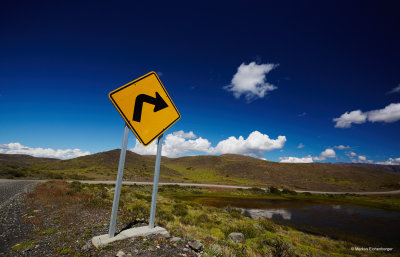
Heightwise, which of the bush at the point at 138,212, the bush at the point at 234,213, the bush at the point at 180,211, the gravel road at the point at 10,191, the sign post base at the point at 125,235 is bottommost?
the bush at the point at 234,213

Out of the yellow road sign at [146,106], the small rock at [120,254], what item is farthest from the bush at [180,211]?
the yellow road sign at [146,106]

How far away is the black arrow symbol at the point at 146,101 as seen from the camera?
4.49 metres

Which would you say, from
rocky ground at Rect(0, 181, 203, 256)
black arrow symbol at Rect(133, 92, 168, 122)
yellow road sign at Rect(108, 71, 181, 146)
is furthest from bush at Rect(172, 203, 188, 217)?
black arrow symbol at Rect(133, 92, 168, 122)

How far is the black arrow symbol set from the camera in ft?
14.7

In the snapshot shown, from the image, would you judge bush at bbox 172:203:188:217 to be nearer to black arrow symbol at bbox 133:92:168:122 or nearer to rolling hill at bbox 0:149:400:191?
black arrow symbol at bbox 133:92:168:122

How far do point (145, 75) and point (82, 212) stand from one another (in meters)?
8.34

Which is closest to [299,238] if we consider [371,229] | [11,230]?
[371,229]

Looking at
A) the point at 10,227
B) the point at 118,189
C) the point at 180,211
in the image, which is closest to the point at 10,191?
the point at 10,227

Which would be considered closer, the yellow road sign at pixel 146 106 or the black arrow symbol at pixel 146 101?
the yellow road sign at pixel 146 106

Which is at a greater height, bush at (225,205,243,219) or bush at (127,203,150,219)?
bush at (127,203,150,219)

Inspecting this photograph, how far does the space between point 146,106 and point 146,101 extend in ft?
0.46

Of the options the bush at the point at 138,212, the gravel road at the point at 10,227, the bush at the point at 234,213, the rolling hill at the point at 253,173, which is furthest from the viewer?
the rolling hill at the point at 253,173

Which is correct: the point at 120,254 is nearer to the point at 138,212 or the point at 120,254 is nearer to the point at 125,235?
the point at 125,235

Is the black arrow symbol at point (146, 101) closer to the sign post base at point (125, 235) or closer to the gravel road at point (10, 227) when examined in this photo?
the sign post base at point (125, 235)
